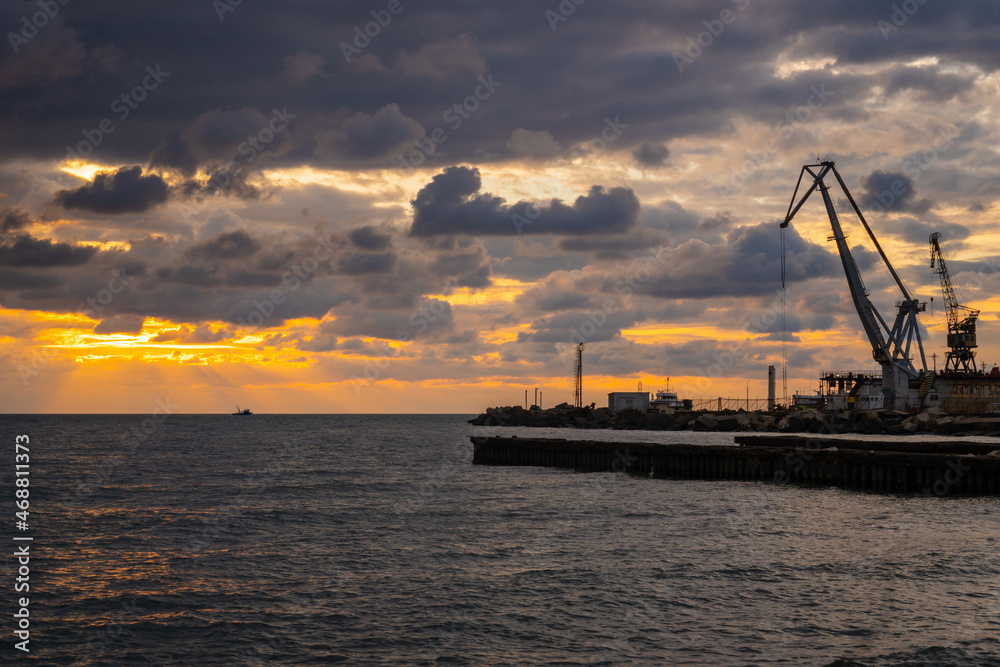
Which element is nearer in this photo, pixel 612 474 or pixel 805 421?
pixel 612 474

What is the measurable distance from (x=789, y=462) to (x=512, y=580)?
117ft

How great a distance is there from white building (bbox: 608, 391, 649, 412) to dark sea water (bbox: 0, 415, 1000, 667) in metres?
141

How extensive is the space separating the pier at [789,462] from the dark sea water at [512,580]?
3.87m

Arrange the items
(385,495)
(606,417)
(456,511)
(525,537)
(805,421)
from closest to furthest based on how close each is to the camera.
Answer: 1. (525,537)
2. (456,511)
3. (385,495)
4. (805,421)
5. (606,417)

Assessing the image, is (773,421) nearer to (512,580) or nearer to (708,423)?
(708,423)

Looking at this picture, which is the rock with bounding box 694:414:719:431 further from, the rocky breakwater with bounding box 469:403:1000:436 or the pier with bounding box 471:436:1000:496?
the pier with bounding box 471:436:1000:496

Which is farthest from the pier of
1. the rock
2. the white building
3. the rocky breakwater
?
the white building

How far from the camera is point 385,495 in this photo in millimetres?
46562

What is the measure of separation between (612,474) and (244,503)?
28555mm

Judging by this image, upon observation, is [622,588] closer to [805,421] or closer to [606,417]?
[805,421]

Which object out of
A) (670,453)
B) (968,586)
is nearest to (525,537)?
(968,586)

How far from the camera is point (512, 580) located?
930 inches

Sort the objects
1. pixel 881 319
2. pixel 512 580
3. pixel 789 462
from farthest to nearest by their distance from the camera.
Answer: pixel 881 319 < pixel 789 462 < pixel 512 580

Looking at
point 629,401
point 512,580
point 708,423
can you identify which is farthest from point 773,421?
point 512,580
